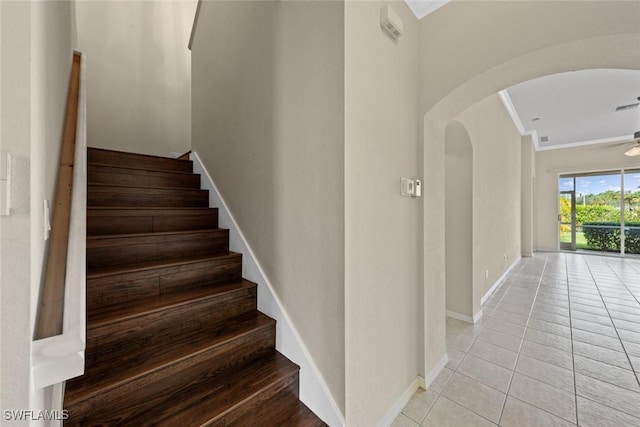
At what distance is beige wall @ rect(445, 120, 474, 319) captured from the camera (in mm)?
2756

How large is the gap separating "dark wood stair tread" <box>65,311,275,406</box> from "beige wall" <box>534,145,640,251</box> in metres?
8.91

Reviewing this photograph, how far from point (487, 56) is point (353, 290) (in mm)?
1639

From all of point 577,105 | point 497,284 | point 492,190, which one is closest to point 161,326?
point 492,190

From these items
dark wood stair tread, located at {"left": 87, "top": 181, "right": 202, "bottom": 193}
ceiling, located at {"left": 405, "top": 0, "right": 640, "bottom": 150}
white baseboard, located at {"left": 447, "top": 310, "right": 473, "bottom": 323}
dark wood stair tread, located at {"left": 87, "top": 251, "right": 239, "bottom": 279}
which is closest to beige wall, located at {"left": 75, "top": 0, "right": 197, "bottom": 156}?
dark wood stair tread, located at {"left": 87, "top": 181, "right": 202, "bottom": 193}

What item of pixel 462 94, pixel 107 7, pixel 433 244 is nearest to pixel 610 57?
pixel 462 94

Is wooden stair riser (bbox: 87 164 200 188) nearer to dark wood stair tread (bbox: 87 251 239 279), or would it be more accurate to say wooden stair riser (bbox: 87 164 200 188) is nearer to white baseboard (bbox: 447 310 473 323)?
dark wood stair tread (bbox: 87 251 239 279)

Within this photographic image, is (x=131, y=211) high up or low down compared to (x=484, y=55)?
down

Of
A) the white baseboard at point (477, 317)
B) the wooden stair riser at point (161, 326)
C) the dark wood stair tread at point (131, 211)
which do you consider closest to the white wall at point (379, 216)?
the wooden stair riser at point (161, 326)

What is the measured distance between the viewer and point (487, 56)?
1551 mm

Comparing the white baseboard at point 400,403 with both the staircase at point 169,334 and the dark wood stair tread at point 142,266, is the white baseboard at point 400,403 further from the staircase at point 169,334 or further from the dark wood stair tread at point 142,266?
the dark wood stair tread at point 142,266

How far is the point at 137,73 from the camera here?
3725 millimetres

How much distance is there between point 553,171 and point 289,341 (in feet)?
29.5

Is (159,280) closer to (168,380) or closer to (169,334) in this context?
(169,334)

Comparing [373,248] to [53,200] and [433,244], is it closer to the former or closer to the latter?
[433,244]
